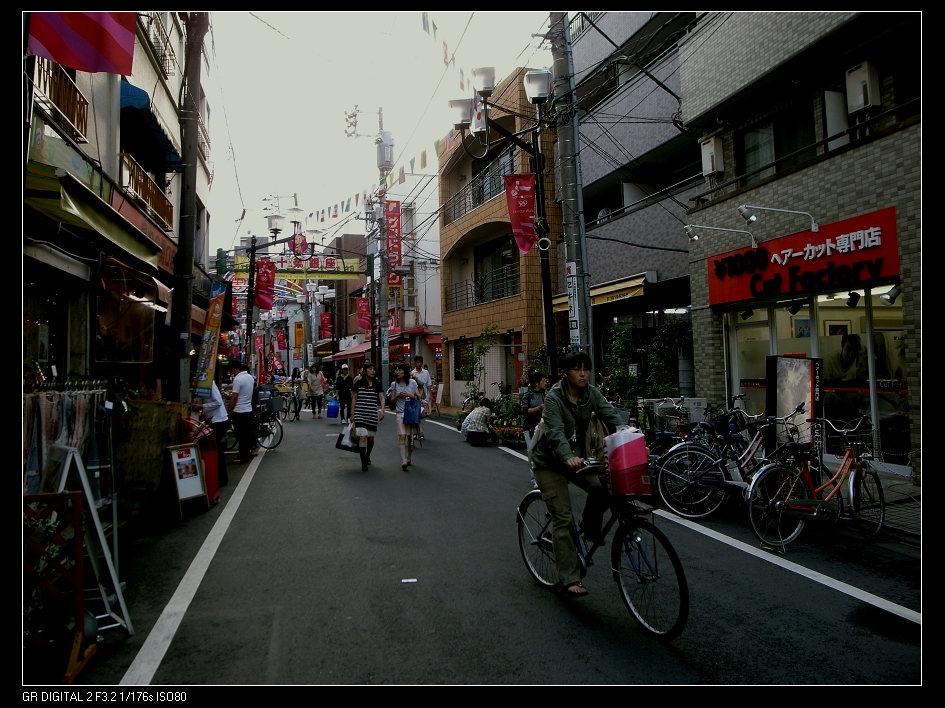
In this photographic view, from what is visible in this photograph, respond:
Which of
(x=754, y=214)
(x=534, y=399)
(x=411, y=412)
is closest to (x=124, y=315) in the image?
(x=411, y=412)

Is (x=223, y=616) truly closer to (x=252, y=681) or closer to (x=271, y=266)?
(x=252, y=681)

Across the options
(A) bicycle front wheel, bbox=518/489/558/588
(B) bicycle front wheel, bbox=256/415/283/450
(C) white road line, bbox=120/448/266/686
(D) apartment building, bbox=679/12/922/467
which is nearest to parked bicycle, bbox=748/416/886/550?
(D) apartment building, bbox=679/12/922/467

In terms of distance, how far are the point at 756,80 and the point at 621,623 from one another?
10251 millimetres

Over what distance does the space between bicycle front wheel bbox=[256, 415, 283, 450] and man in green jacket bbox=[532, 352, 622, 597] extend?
10024 millimetres

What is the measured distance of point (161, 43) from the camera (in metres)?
14.3

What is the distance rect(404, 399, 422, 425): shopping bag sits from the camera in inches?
427

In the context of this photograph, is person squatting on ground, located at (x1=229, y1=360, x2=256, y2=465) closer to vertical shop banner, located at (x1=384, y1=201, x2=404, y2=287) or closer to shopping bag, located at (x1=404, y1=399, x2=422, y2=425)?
shopping bag, located at (x1=404, y1=399, x2=422, y2=425)

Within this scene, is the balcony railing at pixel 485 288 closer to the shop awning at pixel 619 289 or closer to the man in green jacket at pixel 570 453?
the shop awning at pixel 619 289

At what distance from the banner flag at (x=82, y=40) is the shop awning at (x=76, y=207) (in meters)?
0.89

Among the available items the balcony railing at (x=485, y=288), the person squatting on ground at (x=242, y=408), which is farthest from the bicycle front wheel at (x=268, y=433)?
the balcony railing at (x=485, y=288)

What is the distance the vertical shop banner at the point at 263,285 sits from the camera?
24.6 meters

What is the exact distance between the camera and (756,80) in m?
11.0

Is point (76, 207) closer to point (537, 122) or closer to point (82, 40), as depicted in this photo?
point (82, 40)
